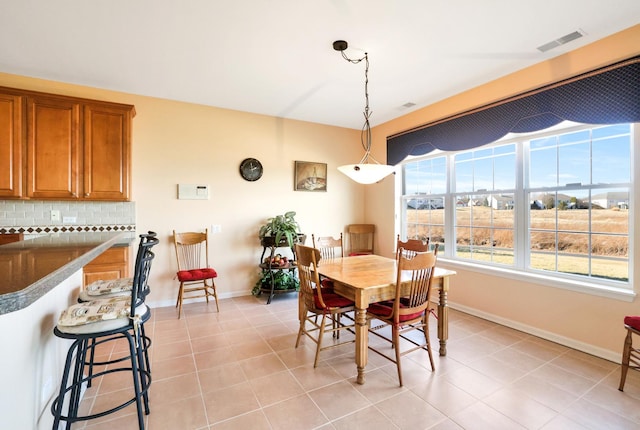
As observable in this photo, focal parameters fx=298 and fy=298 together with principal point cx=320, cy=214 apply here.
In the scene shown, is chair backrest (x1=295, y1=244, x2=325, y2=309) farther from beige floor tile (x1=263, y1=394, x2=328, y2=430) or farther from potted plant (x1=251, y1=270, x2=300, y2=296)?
potted plant (x1=251, y1=270, x2=300, y2=296)

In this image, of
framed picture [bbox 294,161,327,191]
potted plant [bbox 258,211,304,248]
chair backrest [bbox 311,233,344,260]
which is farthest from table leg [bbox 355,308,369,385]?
framed picture [bbox 294,161,327,191]

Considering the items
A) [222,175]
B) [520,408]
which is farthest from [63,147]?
[520,408]

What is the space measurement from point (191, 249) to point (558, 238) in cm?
429

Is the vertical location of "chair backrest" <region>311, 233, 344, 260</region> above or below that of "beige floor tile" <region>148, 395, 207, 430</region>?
above

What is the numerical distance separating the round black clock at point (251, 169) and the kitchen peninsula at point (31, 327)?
266cm

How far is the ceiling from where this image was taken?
2.18 metres

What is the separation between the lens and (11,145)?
2930 millimetres

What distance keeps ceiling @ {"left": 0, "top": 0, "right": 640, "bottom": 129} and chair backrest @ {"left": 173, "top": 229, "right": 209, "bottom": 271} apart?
1801 millimetres

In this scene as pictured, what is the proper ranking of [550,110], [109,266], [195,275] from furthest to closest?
1. [195,275]
2. [109,266]
3. [550,110]

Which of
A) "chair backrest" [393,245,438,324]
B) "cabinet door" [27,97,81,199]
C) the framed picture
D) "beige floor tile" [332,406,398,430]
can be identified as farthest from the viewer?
the framed picture

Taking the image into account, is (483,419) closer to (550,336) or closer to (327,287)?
(327,287)

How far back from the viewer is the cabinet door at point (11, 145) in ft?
9.54

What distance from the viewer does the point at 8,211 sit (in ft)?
10.4

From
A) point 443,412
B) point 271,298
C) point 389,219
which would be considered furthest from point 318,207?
point 443,412
